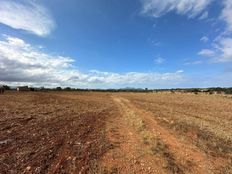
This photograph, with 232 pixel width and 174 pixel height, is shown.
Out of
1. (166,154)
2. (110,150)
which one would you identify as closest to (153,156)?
(166,154)

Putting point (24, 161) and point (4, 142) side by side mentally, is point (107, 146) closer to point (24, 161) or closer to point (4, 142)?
point (24, 161)

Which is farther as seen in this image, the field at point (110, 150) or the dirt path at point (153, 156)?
the dirt path at point (153, 156)

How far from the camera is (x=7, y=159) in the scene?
24.8 feet

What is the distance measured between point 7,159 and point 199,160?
21.1ft

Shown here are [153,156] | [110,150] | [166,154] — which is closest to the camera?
[153,156]

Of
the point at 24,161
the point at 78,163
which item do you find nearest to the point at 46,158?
the point at 24,161

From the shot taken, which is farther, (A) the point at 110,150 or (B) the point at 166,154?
(A) the point at 110,150

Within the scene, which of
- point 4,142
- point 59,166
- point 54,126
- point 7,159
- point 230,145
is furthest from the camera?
point 54,126

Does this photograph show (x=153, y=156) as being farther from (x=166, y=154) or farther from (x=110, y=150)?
(x=110, y=150)

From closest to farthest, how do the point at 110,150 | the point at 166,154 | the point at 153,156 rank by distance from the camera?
the point at 153,156 → the point at 166,154 → the point at 110,150

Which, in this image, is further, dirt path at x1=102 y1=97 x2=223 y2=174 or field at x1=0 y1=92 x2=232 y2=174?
dirt path at x1=102 y1=97 x2=223 y2=174

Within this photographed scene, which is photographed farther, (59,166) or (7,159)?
(7,159)

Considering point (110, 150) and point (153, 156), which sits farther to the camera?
point (110, 150)

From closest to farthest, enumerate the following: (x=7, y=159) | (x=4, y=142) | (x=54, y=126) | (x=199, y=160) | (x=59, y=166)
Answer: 1. (x=59, y=166)
2. (x=7, y=159)
3. (x=199, y=160)
4. (x=4, y=142)
5. (x=54, y=126)
